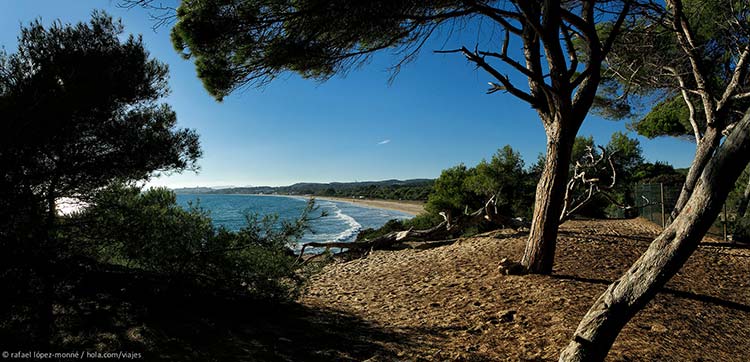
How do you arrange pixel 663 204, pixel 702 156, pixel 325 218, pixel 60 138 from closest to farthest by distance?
pixel 60 138, pixel 702 156, pixel 663 204, pixel 325 218

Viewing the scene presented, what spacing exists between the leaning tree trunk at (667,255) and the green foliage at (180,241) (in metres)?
3.07

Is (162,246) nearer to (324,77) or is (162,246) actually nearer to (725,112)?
(324,77)

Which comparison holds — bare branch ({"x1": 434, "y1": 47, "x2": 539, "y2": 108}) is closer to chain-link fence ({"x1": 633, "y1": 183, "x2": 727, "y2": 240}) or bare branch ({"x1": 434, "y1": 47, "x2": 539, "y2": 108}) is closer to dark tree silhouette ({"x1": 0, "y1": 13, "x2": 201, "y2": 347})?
dark tree silhouette ({"x1": 0, "y1": 13, "x2": 201, "y2": 347})

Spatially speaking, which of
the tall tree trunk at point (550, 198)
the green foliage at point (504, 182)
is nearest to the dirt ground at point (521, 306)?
the tall tree trunk at point (550, 198)

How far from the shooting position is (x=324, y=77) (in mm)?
6121

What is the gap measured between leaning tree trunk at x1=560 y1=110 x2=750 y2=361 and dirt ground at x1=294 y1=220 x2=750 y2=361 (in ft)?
2.05

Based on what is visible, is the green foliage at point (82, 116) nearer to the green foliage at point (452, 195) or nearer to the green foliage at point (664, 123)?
the green foliage at point (664, 123)

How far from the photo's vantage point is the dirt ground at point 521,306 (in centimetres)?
314

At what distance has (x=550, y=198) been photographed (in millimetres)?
4973

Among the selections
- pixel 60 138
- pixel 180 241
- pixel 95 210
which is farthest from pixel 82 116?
pixel 180 241

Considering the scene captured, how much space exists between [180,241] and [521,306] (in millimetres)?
3710

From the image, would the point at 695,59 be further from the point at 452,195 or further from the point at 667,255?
the point at 452,195

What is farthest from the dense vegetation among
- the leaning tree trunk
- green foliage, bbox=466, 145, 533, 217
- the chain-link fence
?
green foliage, bbox=466, 145, 533, 217

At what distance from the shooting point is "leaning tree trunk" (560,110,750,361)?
2.16m
